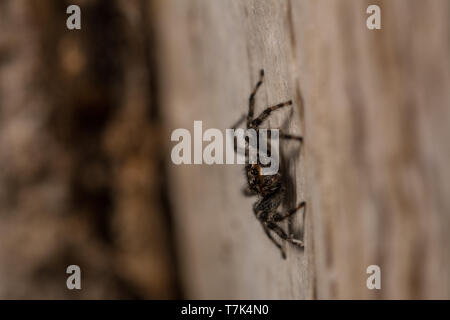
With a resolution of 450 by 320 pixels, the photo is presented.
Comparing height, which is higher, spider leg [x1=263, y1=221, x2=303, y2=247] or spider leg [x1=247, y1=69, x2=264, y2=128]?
spider leg [x1=247, y1=69, x2=264, y2=128]

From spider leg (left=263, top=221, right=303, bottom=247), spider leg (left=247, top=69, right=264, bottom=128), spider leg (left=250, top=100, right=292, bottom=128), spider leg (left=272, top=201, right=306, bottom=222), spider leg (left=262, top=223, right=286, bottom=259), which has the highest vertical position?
spider leg (left=247, top=69, right=264, bottom=128)

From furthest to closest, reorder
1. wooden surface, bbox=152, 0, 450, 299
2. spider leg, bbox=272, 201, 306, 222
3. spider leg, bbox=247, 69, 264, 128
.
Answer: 1. spider leg, bbox=247, 69, 264, 128
2. spider leg, bbox=272, 201, 306, 222
3. wooden surface, bbox=152, 0, 450, 299

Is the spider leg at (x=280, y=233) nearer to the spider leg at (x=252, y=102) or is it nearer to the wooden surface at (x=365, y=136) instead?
the wooden surface at (x=365, y=136)

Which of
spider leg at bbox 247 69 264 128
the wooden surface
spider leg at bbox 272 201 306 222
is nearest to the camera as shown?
the wooden surface

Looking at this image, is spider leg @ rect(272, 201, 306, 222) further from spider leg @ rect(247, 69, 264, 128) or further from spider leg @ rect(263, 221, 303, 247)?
spider leg @ rect(247, 69, 264, 128)

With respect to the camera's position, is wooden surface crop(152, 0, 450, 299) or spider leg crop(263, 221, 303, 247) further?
spider leg crop(263, 221, 303, 247)

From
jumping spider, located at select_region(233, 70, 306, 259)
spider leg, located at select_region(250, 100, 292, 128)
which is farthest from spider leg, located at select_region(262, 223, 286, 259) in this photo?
spider leg, located at select_region(250, 100, 292, 128)
